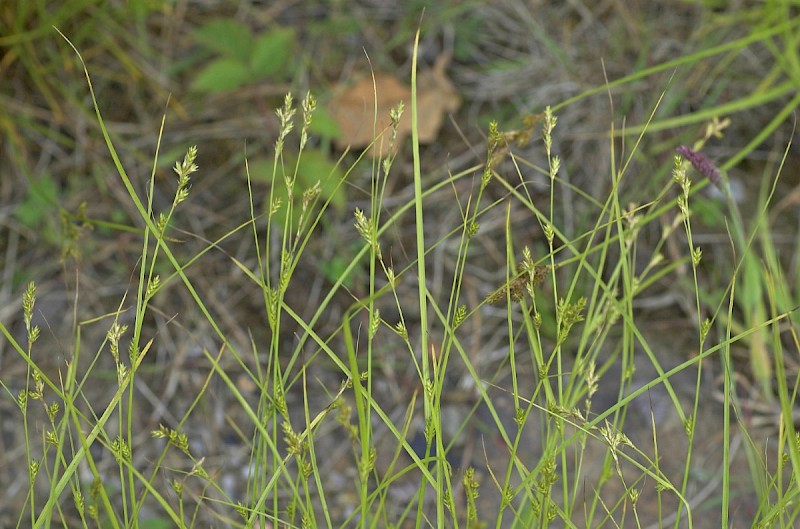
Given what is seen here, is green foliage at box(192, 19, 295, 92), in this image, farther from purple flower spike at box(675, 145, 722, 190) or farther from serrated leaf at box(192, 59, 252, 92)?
purple flower spike at box(675, 145, 722, 190)

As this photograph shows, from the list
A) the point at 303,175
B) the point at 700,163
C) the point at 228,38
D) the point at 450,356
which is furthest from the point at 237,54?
the point at 700,163

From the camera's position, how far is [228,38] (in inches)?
71.4

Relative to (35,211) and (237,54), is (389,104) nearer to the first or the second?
(237,54)

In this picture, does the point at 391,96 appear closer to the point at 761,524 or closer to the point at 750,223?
the point at 750,223

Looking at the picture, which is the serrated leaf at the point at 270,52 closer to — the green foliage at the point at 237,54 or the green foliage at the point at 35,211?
the green foliage at the point at 237,54

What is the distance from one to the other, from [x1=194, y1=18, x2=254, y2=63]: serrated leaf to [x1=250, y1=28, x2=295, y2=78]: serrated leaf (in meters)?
0.02

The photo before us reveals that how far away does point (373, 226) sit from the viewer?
33.4 inches

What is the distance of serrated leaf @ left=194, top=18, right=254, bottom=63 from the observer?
180 cm

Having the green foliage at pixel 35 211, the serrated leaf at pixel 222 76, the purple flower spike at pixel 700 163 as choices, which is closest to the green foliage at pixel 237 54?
the serrated leaf at pixel 222 76

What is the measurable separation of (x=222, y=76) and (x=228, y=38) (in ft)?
0.29

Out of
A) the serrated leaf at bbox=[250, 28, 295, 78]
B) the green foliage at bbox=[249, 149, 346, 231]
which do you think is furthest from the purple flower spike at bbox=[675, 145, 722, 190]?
the serrated leaf at bbox=[250, 28, 295, 78]

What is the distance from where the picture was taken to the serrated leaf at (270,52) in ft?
5.90

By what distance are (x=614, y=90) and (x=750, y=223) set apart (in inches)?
14.9

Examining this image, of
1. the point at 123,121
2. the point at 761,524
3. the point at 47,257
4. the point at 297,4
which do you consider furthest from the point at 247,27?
the point at 761,524
